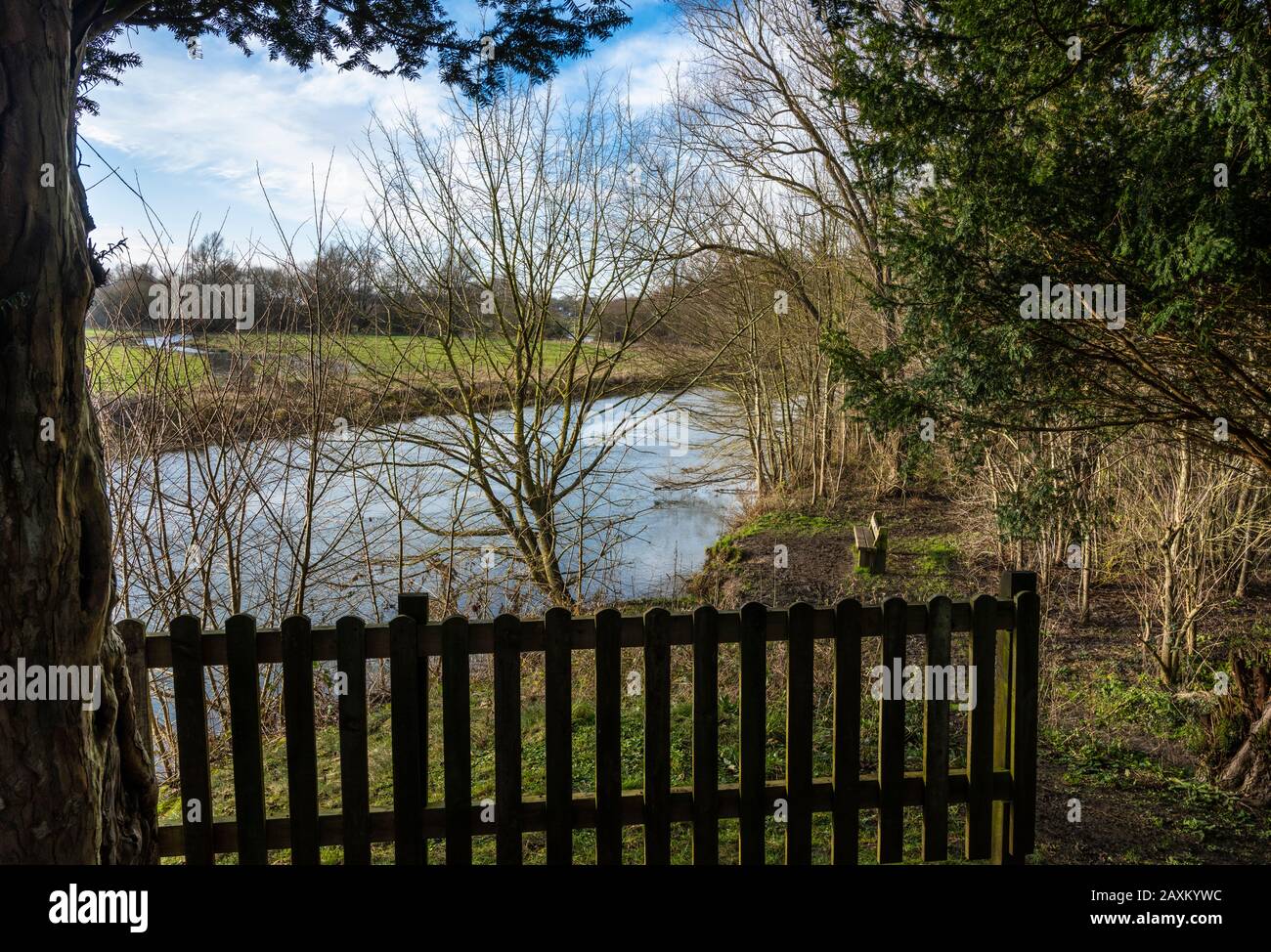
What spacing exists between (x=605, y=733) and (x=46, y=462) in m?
2.23

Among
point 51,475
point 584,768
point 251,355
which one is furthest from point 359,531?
point 51,475

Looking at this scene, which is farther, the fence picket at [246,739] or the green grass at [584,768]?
the green grass at [584,768]

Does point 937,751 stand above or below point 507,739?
below

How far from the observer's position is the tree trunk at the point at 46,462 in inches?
98.3

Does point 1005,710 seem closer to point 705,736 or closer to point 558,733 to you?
point 705,736

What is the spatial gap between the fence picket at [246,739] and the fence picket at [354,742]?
32 centimetres

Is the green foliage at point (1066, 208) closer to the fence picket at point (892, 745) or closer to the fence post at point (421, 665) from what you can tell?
the fence picket at point (892, 745)

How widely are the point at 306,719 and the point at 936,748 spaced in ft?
8.77

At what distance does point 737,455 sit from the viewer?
19125 millimetres

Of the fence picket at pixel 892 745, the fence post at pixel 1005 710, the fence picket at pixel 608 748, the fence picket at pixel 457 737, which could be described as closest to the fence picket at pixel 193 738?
the fence picket at pixel 457 737

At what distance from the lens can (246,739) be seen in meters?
3.48

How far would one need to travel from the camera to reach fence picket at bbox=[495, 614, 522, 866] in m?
3.54
